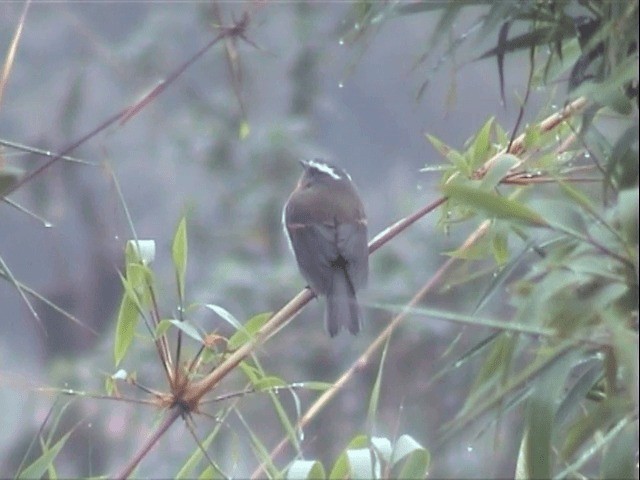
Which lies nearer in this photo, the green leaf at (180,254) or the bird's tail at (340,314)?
the green leaf at (180,254)

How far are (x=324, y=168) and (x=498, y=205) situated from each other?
198 centimetres

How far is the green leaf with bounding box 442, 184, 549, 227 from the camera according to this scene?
3.44ft

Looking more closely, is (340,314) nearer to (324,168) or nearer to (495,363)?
(324,168)

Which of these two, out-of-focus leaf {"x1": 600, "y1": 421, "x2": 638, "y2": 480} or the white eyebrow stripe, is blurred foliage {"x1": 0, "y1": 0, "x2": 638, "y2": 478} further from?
the white eyebrow stripe

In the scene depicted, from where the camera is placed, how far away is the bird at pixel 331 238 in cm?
236

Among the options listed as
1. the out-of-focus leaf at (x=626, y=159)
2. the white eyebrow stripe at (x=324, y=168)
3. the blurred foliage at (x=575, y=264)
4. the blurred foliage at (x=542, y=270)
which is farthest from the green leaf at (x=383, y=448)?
the white eyebrow stripe at (x=324, y=168)

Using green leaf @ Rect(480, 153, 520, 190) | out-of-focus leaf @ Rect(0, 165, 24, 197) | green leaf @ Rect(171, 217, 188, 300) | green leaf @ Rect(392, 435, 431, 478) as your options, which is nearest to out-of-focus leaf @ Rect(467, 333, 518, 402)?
green leaf @ Rect(392, 435, 431, 478)

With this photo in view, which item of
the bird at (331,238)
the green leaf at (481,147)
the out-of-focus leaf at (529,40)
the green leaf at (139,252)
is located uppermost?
the out-of-focus leaf at (529,40)

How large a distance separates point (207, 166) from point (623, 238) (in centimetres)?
261

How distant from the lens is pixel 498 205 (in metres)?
1.06

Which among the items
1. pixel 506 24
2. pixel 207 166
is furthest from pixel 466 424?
pixel 207 166

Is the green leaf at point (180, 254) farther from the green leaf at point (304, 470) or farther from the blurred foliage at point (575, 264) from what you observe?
the blurred foliage at point (575, 264)

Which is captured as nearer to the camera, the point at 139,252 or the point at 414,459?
the point at 414,459

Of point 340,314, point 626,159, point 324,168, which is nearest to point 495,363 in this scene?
point 626,159
